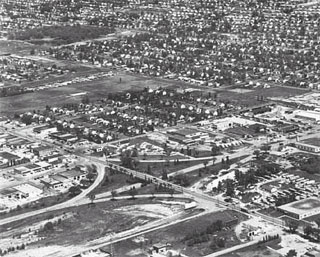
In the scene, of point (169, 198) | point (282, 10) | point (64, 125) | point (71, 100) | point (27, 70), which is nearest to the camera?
point (169, 198)

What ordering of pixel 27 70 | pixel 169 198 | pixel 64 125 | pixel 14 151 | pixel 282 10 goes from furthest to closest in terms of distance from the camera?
pixel 282 10, pixel 27 70, pixel 64 125, pixel 14 151, pixel 169 198

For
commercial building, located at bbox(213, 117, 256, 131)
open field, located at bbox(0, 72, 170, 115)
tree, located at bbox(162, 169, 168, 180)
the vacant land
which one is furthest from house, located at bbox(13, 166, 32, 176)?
the vacant land

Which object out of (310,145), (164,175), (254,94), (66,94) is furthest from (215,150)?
(66,94)

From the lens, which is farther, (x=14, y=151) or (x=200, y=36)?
(x=200, y=36)

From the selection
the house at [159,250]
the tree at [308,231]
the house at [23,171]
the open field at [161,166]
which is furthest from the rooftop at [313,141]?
the house at [23,171]

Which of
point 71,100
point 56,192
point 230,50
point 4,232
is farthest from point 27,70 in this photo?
point 4,232

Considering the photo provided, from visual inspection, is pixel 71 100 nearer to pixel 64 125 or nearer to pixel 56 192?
pixel 64 125
